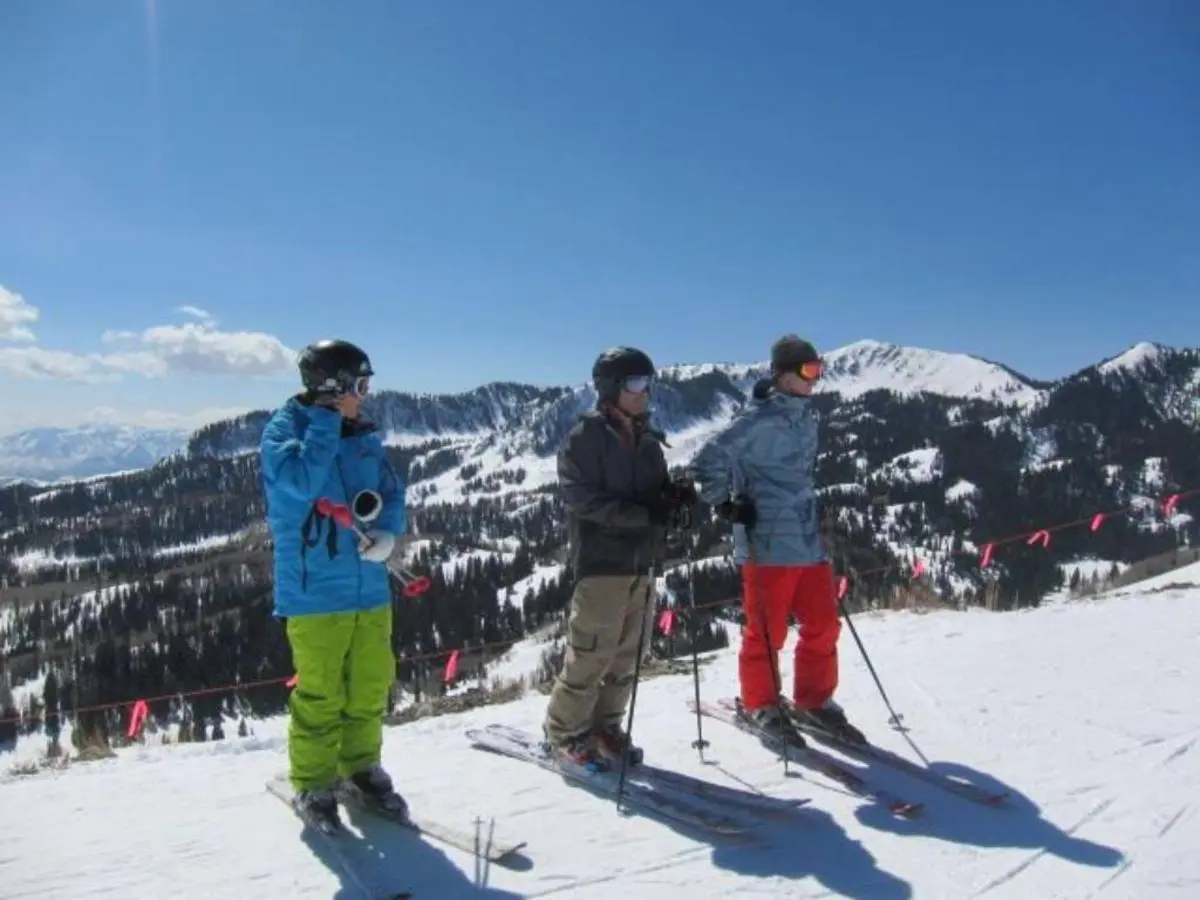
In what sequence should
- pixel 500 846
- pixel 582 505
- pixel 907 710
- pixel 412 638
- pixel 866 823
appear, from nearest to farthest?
pixel 500 846, pixel 866 823, pixel 582 505, pixel 907 710, pixel 412 638

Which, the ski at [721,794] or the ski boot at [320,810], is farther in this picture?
the ski at [721,794]

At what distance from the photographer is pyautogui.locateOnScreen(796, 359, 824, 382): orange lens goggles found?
217 inches

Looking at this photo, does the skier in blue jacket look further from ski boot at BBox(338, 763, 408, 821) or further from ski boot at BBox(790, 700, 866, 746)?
ski boot at BBox(790, 700, 866, 746)

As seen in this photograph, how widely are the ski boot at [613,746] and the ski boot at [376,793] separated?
129 centimetres

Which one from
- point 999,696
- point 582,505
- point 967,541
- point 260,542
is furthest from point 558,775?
point 260,542

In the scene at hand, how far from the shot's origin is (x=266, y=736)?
21.7 feet

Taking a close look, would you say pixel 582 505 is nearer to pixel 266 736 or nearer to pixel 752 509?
pixel 752 509

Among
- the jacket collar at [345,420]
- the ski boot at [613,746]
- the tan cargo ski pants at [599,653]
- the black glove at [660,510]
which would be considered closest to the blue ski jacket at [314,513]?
the jacket collar at [345,420]

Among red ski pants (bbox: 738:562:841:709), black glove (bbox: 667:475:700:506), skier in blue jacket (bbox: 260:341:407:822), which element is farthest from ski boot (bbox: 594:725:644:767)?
black glove (bbox: 667:475:700:506)

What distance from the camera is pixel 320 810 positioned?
4254 mm

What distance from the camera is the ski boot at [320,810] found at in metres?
4.23

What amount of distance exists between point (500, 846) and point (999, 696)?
14.2ft

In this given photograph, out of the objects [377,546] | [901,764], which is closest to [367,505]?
[377,546]

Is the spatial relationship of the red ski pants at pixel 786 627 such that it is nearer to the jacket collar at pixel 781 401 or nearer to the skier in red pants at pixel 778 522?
the skier in red pants at pixel 778 522
